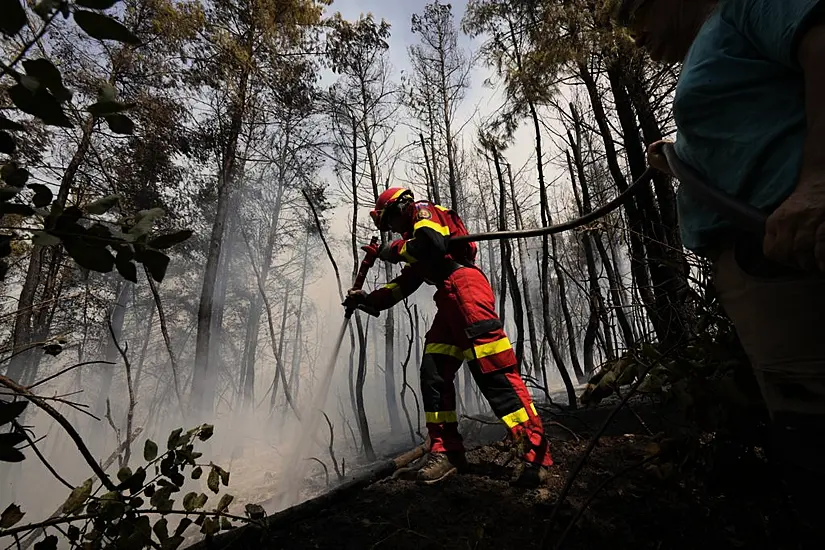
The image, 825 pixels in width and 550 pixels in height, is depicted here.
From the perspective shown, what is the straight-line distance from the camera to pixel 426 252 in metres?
2.80

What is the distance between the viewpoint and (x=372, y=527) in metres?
1.67

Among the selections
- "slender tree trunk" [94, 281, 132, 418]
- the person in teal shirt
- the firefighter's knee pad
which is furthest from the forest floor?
"slender tree trunk" [94, 281, 132, 418]

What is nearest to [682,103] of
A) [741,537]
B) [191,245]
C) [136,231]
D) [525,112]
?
[136,231]

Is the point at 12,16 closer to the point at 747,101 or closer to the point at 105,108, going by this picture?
the point at 105,108

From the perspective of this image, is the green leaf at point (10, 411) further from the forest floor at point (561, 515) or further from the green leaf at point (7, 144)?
the forest floor at point (561, 515)

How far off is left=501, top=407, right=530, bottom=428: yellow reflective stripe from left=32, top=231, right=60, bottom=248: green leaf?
234 cm

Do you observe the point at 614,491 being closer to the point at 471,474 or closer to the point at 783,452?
the point at 471,474

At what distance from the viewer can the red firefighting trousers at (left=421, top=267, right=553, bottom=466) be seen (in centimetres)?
241

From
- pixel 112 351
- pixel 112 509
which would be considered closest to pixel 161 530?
pixel 112 509

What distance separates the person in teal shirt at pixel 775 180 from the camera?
0.68 metres

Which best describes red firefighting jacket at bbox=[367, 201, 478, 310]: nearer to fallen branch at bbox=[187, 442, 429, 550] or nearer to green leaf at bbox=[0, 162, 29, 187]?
fallen branch at bbox=[187, 442, 429, 550]

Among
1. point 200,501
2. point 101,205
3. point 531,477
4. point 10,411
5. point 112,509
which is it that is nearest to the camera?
point 10,411

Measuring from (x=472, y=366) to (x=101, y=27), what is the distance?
2413 mm

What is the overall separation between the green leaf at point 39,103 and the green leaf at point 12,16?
70 mm
